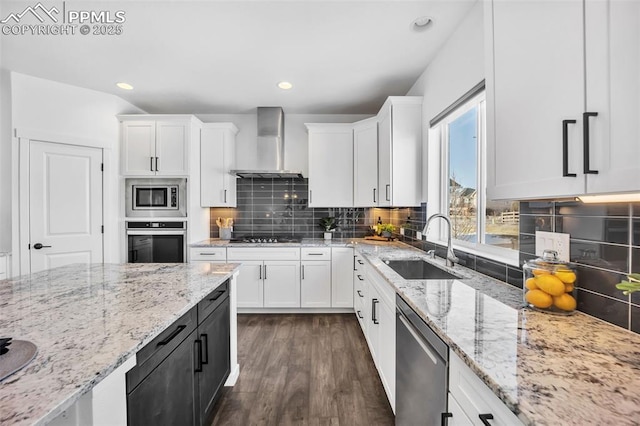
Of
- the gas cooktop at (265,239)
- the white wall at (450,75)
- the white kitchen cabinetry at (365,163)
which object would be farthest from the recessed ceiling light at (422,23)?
the gas cooktop at (265,239)

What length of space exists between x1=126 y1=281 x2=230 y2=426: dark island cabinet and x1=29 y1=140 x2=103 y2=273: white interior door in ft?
7.65

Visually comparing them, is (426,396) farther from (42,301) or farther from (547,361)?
(42,301)

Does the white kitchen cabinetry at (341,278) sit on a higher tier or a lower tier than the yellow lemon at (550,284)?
lower

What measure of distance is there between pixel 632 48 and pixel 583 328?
0.86 metres

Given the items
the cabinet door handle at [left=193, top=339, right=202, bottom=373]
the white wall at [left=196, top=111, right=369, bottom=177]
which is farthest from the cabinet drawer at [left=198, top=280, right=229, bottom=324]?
the white wall at [left=196, top=111, right=369, bottom=177]

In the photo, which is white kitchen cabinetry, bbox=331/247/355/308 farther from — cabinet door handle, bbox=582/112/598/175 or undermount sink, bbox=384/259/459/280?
cabinet door handle, bbox=582/112/598/175

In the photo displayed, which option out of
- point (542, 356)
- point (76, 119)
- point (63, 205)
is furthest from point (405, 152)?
point (63, 205)

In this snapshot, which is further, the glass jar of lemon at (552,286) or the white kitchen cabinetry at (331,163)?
the white kitchen cabinetry at (331,163)

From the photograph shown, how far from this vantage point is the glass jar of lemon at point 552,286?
107 cm

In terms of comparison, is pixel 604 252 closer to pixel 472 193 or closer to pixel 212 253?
pixel 472 193

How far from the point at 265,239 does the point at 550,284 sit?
306 centimetres

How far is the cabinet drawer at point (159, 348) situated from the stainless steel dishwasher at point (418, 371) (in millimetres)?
1048

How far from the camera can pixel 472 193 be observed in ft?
7.02

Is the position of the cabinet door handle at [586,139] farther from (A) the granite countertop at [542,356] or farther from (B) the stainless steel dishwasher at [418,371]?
(B) the stainless steel dishwasher at [418,371]
